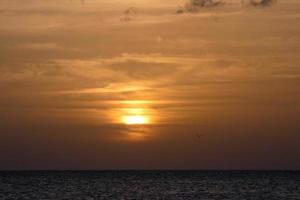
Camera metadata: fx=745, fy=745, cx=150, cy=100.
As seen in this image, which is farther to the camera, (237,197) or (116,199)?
(237,197)

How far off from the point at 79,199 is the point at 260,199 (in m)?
27.0

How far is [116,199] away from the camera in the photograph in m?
108

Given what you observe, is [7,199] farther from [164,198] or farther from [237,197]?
[237,197]

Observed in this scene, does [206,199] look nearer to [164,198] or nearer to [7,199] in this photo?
[164,198]

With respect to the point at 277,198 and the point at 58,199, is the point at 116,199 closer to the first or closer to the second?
the point at 58,199

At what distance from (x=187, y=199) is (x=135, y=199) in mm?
7608

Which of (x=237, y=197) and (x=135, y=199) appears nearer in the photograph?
(x=135, y=199)

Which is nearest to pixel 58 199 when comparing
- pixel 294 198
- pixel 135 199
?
pixel 135 199

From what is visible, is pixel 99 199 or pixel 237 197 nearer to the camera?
pixel 99 199

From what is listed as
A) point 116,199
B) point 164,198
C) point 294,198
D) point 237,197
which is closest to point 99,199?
point 116,199

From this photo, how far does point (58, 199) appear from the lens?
364ft

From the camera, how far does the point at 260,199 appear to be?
111812 mm

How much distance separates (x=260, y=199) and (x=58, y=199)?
30.2 metres

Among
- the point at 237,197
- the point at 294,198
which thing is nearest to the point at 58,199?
the point at 237,197
